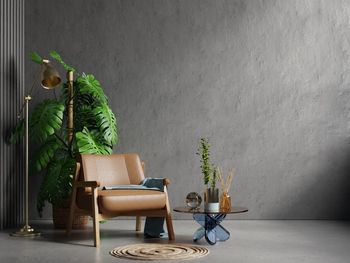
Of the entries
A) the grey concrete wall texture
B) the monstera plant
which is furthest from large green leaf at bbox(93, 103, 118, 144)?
the grey concrete wall texture

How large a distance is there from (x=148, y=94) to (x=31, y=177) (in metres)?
1.62

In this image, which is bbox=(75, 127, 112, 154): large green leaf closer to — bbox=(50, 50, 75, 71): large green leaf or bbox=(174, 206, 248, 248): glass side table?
bbox=(50, 50, 75, 71): large green leaf

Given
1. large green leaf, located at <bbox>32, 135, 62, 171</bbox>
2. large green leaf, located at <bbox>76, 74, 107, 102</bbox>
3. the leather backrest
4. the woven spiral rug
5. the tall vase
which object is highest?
large green leaf, located at <bbox>76, 74, 107, 102</bbox>

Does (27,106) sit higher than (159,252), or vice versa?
(27,106)

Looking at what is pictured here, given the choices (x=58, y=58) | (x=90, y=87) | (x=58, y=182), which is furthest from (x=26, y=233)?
(x=58, y=58)

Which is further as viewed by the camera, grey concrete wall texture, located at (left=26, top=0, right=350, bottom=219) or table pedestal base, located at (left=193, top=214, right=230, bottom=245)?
grey concrete wall texture, located at (left=26, top=0, right=350, bottom=219)

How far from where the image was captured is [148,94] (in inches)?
252

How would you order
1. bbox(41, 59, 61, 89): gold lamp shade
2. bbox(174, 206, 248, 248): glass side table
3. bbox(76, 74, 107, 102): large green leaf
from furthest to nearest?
bbox(76, 74, 107, 102): large green leaf → bbox(41, 59, 61, 89): gold lamp shade → bbox(174, 206, 248, 248): glass side table

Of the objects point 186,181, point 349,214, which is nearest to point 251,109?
point 186,181

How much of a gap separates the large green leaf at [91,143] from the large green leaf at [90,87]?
0.37m

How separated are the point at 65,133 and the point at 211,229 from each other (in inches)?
88.2

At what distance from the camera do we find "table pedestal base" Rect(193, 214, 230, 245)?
4.52 metres

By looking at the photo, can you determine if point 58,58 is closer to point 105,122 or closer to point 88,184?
point 105,122

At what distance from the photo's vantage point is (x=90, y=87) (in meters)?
5.77
